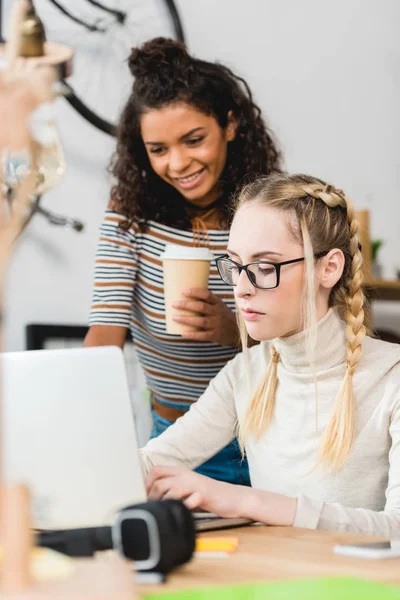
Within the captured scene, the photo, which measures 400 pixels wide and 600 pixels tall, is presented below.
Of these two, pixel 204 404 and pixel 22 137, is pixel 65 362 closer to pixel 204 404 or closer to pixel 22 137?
pixel 22 137

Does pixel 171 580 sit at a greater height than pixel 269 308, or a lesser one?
lesser

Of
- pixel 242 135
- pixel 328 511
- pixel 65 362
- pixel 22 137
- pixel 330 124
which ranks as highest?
pixel 330 124

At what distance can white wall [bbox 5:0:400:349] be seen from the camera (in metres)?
2.59

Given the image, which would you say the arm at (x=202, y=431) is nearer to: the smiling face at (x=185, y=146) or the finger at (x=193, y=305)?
the finger at (x=193, y=305)

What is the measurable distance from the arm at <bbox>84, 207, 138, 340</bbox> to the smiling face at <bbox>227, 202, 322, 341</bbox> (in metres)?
0.34

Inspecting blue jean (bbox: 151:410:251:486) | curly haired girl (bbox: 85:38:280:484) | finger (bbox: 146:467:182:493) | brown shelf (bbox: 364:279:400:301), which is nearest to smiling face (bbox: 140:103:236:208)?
curly haired girl (bbox: 85:38:280:484)

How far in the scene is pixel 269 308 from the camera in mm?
1449

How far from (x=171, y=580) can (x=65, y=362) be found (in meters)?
0.30

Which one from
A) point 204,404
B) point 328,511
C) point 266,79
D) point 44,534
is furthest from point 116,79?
point 44,534

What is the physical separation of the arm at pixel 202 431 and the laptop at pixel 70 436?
518 millimetres

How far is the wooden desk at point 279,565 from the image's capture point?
2.51ft

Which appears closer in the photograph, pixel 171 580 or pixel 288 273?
pixel 171 580

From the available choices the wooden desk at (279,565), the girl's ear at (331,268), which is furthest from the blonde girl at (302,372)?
the wooden desk at (279,565)

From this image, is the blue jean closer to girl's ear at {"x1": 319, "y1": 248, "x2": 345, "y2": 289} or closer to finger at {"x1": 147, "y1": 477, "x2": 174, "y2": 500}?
girl's ear at {"x1": 319, "y1": 248, "x2": 345, "y2": 289}
